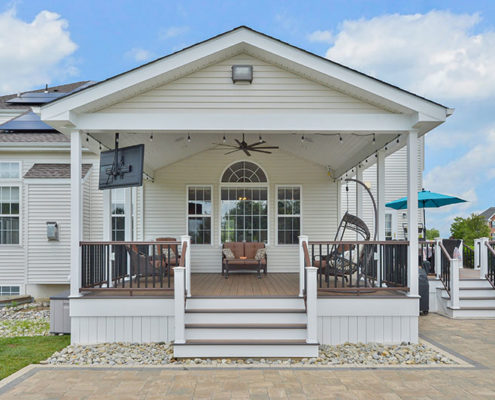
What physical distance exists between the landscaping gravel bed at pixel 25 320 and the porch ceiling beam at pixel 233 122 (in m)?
3.70

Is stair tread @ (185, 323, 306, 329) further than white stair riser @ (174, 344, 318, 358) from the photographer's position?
Yes

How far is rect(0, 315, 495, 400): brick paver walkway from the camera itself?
12.6ft

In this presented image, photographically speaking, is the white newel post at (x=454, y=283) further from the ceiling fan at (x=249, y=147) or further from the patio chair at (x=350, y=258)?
the ceiling fan at (x=249, y=147)

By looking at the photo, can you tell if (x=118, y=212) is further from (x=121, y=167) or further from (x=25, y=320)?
(x=121, y=167)

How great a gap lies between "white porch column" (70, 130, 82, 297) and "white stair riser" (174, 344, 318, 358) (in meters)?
1.83

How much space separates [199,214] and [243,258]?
6.02 feet

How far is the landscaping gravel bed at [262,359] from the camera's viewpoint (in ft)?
16.0

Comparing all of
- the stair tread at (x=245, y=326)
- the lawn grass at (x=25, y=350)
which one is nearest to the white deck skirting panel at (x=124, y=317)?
the lawn grass at (x=25, y=350)

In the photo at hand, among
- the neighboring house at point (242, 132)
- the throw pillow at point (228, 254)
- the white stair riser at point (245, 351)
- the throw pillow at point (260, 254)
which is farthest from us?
the throw pillow at point (228, 254)

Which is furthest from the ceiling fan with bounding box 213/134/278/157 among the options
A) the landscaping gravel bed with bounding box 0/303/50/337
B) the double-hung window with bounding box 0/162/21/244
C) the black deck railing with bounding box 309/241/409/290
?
the double-hung window with bounding box 0/162/21/244

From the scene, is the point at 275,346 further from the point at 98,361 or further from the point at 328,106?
the point at 328,106

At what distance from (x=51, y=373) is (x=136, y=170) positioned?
8.88 feet

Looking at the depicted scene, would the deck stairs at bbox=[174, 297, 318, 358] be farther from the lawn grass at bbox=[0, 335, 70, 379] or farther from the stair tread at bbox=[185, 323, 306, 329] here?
the lawn grass at bbox=[0, 335, 70, 379]

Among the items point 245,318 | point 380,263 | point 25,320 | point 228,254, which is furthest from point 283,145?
point 25,320
